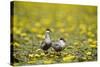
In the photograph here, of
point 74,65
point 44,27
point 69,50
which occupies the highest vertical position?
point 44,27

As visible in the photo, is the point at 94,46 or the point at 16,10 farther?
the point at 94,46

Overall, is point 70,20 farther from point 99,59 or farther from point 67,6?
point 99,59

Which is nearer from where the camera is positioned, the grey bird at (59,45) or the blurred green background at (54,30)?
the blurred green background at (54,30)

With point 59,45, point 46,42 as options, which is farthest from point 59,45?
point 46,42

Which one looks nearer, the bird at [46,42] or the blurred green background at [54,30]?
the blurred green background at [54,30]

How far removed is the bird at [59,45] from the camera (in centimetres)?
264

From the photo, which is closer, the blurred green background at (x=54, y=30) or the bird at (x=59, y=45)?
the blurred green background at (x=54, y=30)

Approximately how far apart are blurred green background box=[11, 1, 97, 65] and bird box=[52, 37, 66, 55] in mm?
47

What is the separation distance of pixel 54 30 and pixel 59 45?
0.20m

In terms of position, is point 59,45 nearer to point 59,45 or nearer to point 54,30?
point 59,45

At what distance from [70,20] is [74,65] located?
0.59 meters

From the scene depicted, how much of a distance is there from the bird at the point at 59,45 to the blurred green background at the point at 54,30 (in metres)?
A: 0.05

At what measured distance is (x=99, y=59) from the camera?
284 centimetres
